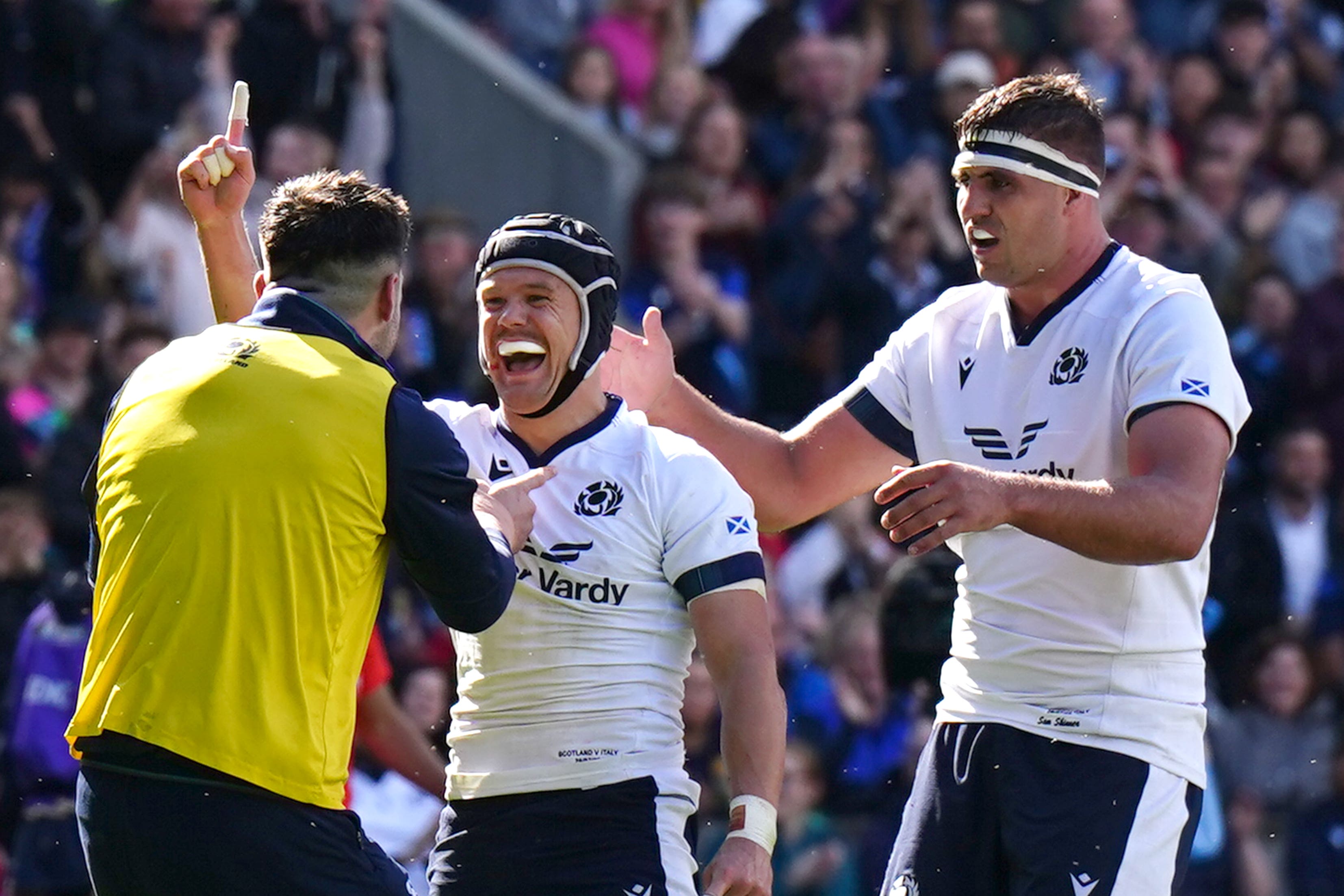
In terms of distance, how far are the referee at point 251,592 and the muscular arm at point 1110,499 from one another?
3.36 ft

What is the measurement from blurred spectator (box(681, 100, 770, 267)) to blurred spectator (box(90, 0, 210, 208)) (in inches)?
116

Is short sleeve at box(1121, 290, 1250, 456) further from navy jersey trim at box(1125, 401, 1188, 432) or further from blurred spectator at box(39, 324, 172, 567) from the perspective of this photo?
blurred spectator at box(39, 324, 172, 567)

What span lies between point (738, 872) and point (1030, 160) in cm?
201

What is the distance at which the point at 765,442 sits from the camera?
21.4 feet

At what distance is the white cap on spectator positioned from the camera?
44.2 ft

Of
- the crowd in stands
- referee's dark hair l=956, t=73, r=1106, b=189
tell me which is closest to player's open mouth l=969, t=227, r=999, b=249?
referee's dark hair l=956, t=73, r=1106, b=189

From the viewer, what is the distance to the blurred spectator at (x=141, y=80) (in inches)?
453

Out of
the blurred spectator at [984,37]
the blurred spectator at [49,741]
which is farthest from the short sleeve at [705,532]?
the blurred spectator at [984,37]

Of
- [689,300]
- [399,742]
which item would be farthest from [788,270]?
[399,742]

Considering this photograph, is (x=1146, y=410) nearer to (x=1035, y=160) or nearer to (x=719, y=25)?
(x=1035, y=160)

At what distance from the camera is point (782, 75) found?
1387cm

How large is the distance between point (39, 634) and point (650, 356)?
400 centimetres

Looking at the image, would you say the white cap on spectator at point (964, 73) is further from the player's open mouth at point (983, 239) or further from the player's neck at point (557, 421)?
the player's neck at point (557, 421)

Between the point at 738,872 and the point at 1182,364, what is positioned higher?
the point at 1182,364
